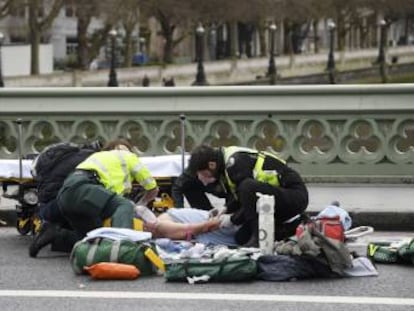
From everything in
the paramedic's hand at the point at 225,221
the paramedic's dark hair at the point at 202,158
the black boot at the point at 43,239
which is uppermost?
the paramedic's dark hair at the point at 202,158

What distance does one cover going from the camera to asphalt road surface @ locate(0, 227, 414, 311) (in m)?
6.62

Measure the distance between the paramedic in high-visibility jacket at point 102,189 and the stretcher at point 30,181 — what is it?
2.49 ft

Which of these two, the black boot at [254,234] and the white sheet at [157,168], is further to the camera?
the white sheet at [157,168]

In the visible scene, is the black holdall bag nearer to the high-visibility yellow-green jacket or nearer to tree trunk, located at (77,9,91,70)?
the high-visibility yellow-green jacket

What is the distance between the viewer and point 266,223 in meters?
7.86

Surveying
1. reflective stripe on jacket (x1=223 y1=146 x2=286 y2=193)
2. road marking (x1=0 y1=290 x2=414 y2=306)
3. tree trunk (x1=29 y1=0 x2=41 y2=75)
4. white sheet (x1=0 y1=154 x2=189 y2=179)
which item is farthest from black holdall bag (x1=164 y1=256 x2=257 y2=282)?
tree trunk (x1=29 y1=0 x2=41 y2=75)

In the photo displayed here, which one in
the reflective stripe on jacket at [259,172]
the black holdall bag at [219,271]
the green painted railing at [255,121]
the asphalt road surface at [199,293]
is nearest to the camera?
the asphalt road surface at [199,293]

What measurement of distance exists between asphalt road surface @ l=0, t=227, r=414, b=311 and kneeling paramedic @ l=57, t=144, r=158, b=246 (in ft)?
1.87

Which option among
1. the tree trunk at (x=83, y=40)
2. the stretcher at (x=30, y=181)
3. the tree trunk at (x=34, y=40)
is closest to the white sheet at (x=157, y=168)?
the stretcher at (x=30, y=181)

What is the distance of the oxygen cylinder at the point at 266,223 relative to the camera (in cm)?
780

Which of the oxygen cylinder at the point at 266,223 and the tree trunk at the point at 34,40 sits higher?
the tree trunk at the point at 34,40

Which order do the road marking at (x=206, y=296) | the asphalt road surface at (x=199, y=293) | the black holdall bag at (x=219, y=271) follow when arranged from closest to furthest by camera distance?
the asphalt road surface at (x=199, y=293) → the road marking at (x=206, y=296) → the black holdall bag at (x=219, y=271)

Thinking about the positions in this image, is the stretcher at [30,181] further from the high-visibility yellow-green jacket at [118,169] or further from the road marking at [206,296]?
the road marking at [206,296]

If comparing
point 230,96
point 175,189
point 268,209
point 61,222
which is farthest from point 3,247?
point 230,96
